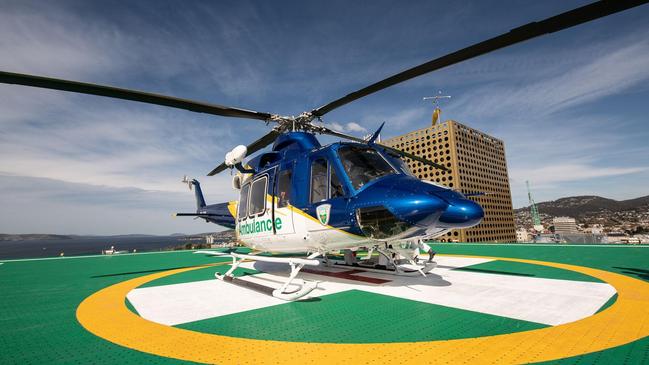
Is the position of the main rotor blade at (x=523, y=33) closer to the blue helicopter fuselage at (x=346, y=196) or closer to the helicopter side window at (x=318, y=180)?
the blue helicopter fuselage at (x=346, y=196)

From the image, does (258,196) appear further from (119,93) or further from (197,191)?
(197,191)

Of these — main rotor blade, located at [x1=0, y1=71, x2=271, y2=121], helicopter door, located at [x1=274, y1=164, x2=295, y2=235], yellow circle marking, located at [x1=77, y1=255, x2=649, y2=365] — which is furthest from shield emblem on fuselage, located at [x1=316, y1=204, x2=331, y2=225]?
main rotor blade, located at [x1=0, y1=71, x2=271, y2=121]

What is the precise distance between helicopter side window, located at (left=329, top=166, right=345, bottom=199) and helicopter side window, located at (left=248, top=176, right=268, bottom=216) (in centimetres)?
234

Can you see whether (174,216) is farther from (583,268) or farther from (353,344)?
A: (583,268)

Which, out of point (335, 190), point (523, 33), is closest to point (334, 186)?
point (335, 190)

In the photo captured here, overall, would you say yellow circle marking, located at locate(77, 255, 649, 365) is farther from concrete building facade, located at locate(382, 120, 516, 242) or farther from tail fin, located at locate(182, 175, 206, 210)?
concrete building facade, located at locate(382, 120, 516, 242)

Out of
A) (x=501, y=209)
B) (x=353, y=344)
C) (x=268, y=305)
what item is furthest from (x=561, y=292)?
(x=501, y=209)

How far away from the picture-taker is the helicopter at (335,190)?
16.2 feet

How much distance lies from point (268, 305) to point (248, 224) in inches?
133

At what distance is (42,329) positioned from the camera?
4281mm

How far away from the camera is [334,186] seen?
6.23 metres

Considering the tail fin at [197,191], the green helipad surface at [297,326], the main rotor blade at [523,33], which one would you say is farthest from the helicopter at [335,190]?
the tail fin at [197,191]

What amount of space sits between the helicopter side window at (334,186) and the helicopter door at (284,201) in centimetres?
120

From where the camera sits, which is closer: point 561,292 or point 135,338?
point 135,338
